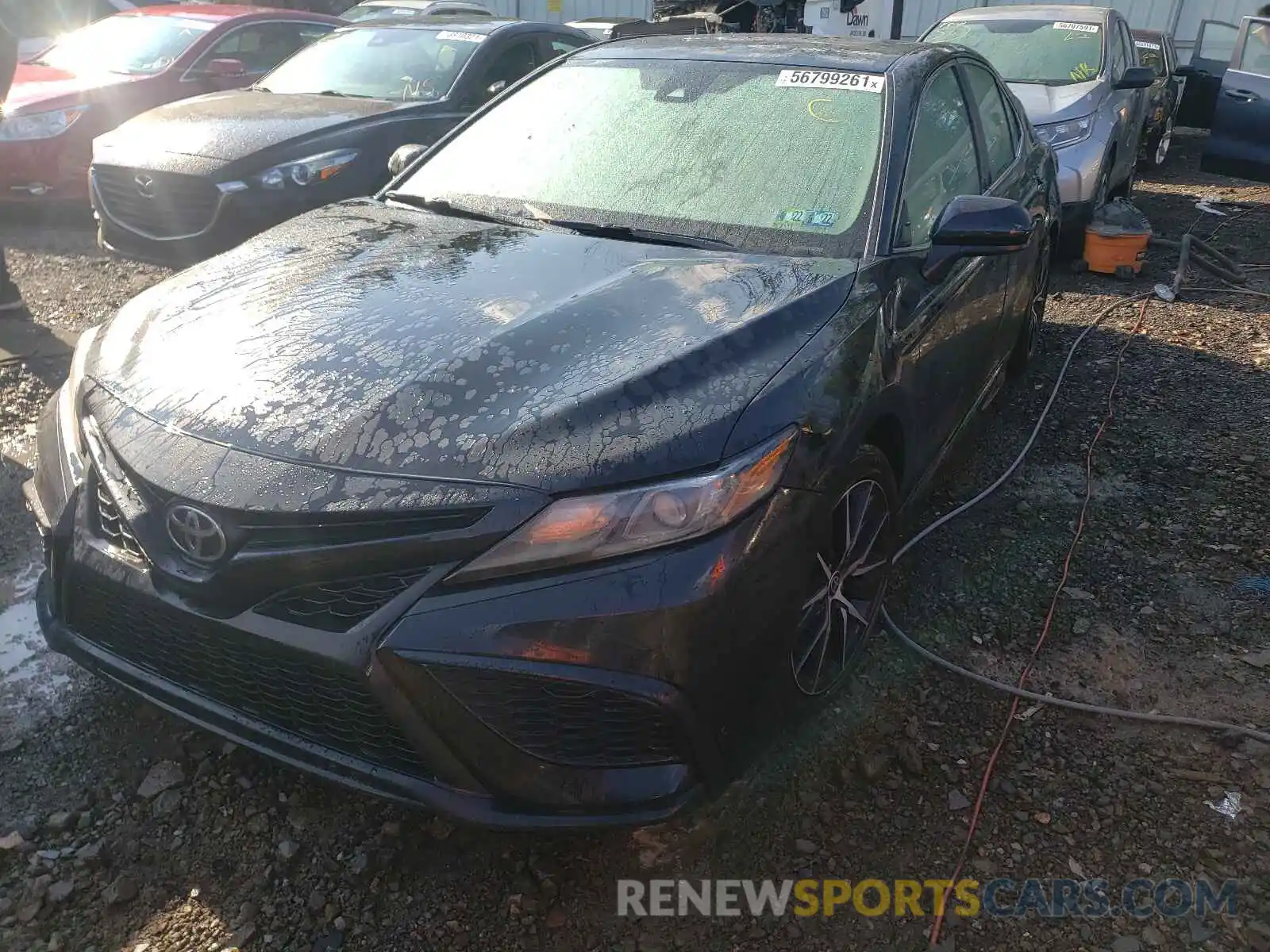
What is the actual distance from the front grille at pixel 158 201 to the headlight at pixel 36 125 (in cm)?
155

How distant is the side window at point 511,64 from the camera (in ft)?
21.4

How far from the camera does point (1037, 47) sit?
789 cm

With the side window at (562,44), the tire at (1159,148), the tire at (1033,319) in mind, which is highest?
the side window at (562,44)

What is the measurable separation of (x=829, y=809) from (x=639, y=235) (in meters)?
1.61

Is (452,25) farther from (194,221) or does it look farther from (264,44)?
(194,221)

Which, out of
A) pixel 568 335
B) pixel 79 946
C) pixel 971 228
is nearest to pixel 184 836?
pixel 79 946

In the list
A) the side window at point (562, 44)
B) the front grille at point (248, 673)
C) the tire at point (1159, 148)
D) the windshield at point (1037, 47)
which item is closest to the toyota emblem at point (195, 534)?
the front grille at point (248, 673)

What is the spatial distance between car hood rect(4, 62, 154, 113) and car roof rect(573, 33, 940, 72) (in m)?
5.17

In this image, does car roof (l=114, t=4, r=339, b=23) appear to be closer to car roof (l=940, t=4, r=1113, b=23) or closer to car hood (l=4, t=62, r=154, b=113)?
car hood (l=4, t=62, r=154, b=113)

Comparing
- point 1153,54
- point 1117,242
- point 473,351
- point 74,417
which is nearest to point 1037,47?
point 1117,242

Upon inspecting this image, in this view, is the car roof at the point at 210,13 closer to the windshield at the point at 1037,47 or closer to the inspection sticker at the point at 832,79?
the windshield at the point at 1037,47

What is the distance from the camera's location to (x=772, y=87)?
308cm

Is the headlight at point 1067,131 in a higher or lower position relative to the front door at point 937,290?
lower

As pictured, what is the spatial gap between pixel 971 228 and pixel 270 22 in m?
7.37
